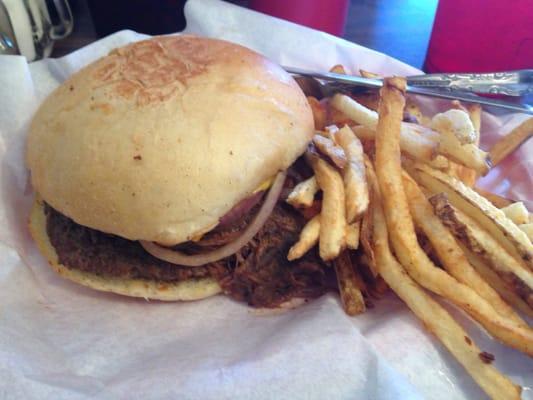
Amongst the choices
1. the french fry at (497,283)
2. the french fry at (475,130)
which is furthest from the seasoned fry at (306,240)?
the french fry at (475,130)

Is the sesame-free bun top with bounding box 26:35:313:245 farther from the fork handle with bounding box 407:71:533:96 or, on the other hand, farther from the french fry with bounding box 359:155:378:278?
the fork handle with bounding box 407:71:533:96

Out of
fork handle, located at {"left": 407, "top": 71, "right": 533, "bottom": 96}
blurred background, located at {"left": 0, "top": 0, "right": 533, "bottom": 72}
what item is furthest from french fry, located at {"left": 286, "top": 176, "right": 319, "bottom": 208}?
blurred background, located at {"left": 0, "top": 0, "right": 533, "bottom": 72}

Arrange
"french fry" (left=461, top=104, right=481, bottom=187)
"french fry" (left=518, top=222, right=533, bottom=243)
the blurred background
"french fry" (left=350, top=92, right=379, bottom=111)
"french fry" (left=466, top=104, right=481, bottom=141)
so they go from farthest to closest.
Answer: the blurred background < "french fry" (left=350, top=92, right=379, bottom=111) < "french fry" (left=466, top=104, right=481, bottom=141) < "french fry" (left=461, top=104, right=481, bottom=187) < "french fry" (left=518, top=222, right=533, bottom=243)

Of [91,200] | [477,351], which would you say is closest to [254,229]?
[91,200]

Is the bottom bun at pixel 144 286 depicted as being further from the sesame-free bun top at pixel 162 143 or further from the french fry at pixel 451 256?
the french fry at pixel 451 256

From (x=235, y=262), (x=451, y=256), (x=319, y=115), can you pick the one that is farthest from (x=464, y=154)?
(x=235, y=262)

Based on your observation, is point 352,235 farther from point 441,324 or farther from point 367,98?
point 367,98
